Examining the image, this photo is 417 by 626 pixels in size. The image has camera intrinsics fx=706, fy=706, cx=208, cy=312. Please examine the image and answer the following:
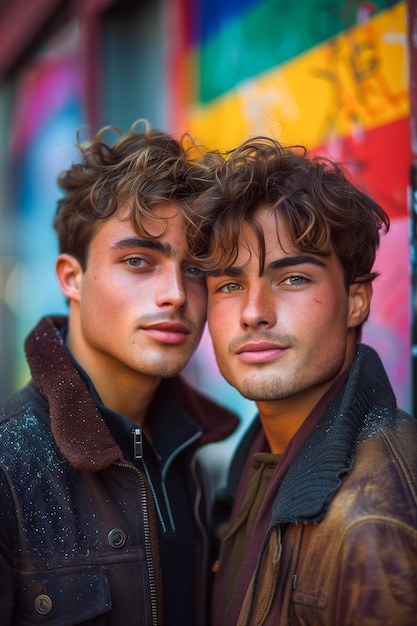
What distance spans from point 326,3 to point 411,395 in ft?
6.82

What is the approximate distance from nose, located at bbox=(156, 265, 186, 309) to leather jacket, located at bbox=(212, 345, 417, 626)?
0.67 meters

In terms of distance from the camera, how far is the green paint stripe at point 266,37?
362 cm

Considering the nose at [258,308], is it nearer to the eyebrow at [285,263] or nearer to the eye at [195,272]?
the eyebrow at [285,263]

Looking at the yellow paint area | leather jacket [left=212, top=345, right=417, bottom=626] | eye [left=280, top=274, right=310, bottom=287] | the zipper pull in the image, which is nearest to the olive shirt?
leather jacket [left=212, top=345, right=417, bottom=626]

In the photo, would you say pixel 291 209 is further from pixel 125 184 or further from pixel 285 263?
pixel 125 184

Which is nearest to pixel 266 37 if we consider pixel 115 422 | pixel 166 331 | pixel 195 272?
pixel 195 272

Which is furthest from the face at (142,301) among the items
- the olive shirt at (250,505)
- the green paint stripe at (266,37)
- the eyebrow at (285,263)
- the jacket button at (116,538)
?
the green paint stripe at (266,37)

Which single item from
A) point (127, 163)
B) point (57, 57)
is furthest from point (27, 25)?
point (127, 163)

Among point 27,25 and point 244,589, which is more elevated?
point 27,25

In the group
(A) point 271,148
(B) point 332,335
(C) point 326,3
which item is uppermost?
(C) point 326,3

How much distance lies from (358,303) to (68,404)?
1138 millimetres

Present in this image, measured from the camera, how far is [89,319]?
2.79 meters

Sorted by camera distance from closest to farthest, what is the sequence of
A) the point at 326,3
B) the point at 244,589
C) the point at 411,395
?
1. the point at 244,589
2. the point at 411,395
3. the point at 326,3

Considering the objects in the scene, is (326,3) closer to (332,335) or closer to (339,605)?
(332,335)
